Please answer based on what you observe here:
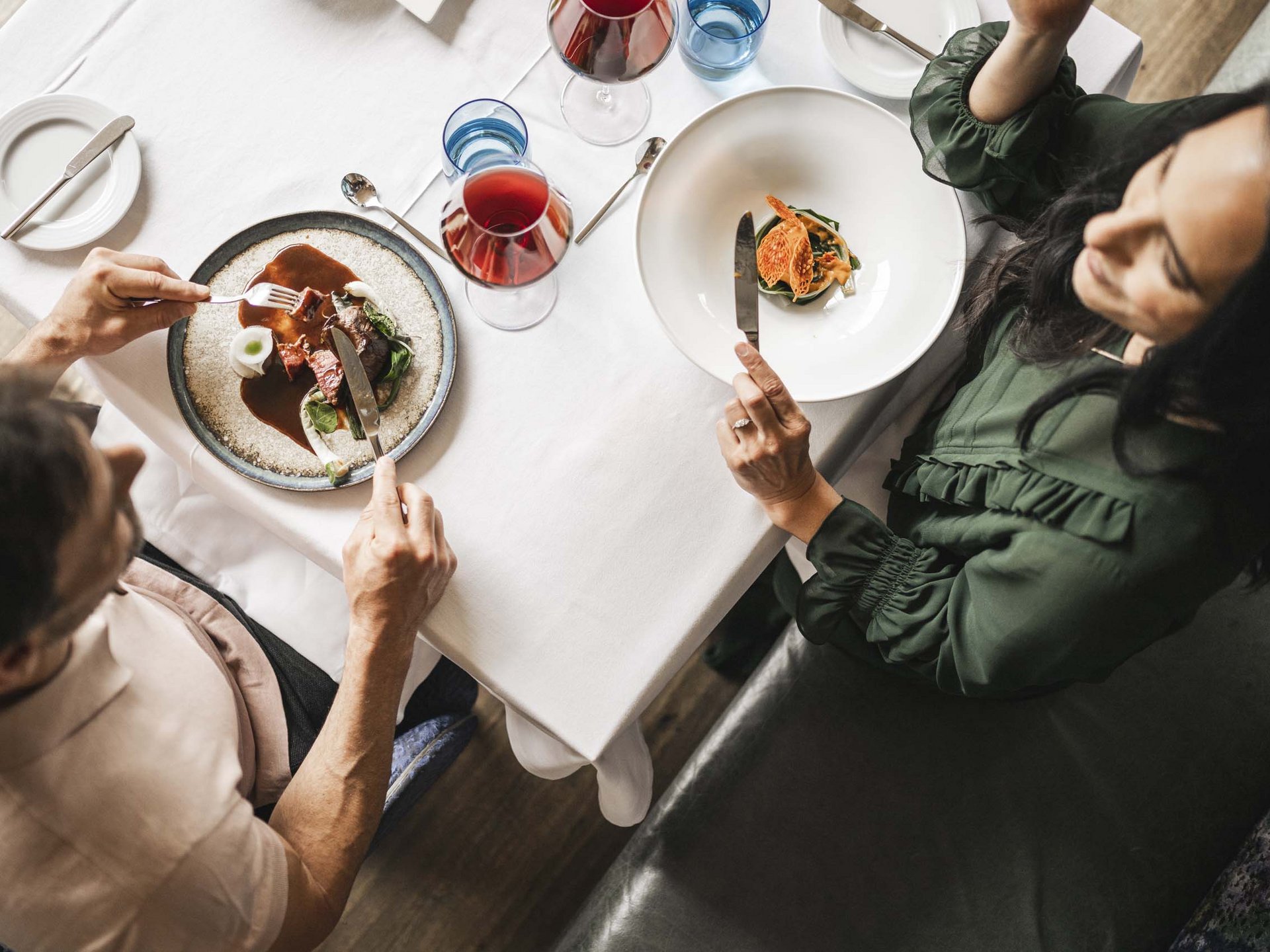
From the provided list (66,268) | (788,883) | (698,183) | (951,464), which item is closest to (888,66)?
(698,183)

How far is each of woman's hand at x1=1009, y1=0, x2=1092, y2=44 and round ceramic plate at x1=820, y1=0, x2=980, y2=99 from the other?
0.18m

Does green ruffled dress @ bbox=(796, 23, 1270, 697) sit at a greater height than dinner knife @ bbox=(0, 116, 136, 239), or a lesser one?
greater

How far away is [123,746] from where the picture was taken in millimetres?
895

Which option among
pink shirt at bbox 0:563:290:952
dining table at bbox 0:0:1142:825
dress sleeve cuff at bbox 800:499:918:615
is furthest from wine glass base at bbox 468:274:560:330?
pink shirt at bbox 0:563:290:952

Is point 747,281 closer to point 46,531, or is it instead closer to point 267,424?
point 267,424

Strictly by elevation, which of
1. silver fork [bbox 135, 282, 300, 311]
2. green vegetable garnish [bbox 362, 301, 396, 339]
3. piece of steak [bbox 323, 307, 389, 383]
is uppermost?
green vegetable garnish [bbox 362, 301, 396, 339]

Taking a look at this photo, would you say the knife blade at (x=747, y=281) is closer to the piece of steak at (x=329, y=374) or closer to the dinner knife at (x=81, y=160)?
the piece of steak at (x=329, y=374)

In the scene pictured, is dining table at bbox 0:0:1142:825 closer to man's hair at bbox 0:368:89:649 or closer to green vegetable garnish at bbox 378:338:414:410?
green vegetable garnish at bbox 378:338:414:410

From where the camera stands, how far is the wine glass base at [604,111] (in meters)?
1.13

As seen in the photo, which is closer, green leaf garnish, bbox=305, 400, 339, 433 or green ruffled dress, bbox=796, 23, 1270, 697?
green ruffled dress, bbox=796, 23, 1270, 697

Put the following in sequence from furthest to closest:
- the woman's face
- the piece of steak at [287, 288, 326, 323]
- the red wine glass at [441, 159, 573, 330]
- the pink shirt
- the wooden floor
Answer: the wooden floor, the piece of steak at [287, 288, 326, 323], the red wine glass at [441, 159, 573, 330], the pink shirt, the woman's face

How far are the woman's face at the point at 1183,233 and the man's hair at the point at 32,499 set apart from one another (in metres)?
1.02

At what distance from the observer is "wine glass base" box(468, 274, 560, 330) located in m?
1.09

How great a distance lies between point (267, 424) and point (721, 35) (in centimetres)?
78
